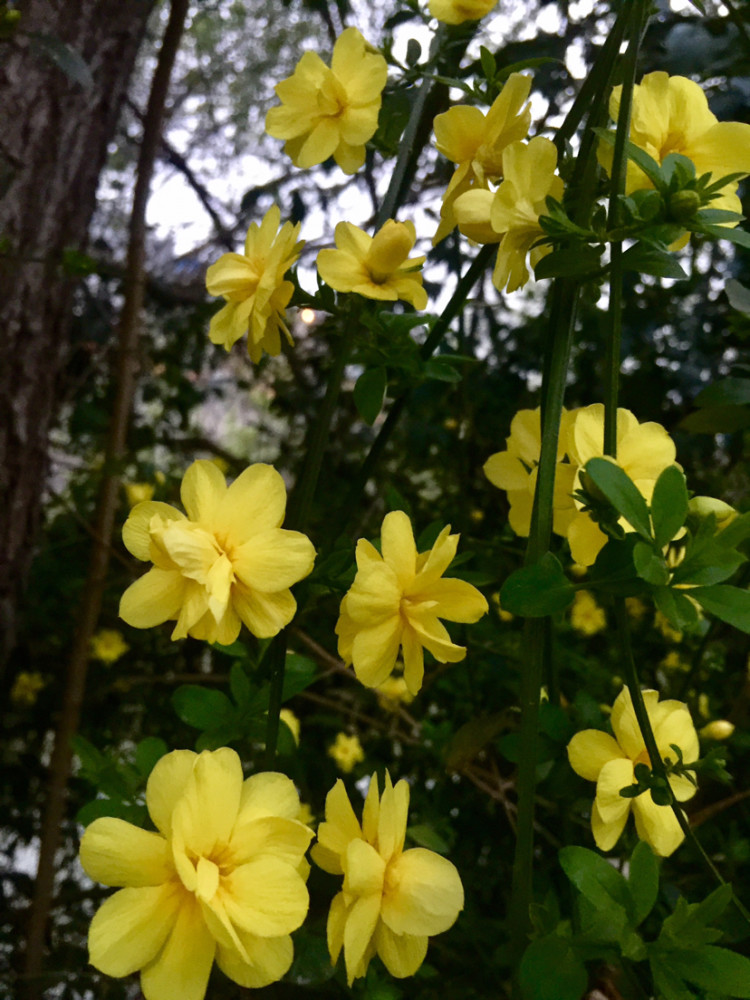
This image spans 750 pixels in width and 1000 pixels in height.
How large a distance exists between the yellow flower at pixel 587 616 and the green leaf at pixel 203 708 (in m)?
0.97

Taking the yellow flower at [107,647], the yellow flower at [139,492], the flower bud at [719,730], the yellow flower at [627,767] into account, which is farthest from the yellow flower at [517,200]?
the yellow flower at [107,647]

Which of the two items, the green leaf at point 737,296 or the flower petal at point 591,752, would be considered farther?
the green leaf at point 737,296

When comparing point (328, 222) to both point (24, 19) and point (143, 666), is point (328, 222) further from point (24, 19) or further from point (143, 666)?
point (143, 666)

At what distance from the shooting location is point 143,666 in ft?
4.82

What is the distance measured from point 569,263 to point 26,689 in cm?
135

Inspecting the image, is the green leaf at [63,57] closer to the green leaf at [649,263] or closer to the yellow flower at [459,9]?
the yellow flower at [459,9]

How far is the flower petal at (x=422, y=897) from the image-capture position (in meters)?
0.29

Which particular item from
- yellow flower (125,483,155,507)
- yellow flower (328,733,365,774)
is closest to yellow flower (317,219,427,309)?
yellow flower (328,733,365,774)

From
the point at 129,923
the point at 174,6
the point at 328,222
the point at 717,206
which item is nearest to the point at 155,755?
the point at 129,923

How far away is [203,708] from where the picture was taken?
439 mm

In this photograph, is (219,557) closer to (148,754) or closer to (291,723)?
(148,754)

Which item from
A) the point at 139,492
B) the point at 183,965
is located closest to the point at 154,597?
the point at 183,965

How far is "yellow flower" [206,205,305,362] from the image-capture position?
377 mm

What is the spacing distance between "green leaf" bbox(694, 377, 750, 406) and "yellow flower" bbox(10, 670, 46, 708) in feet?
4.15
